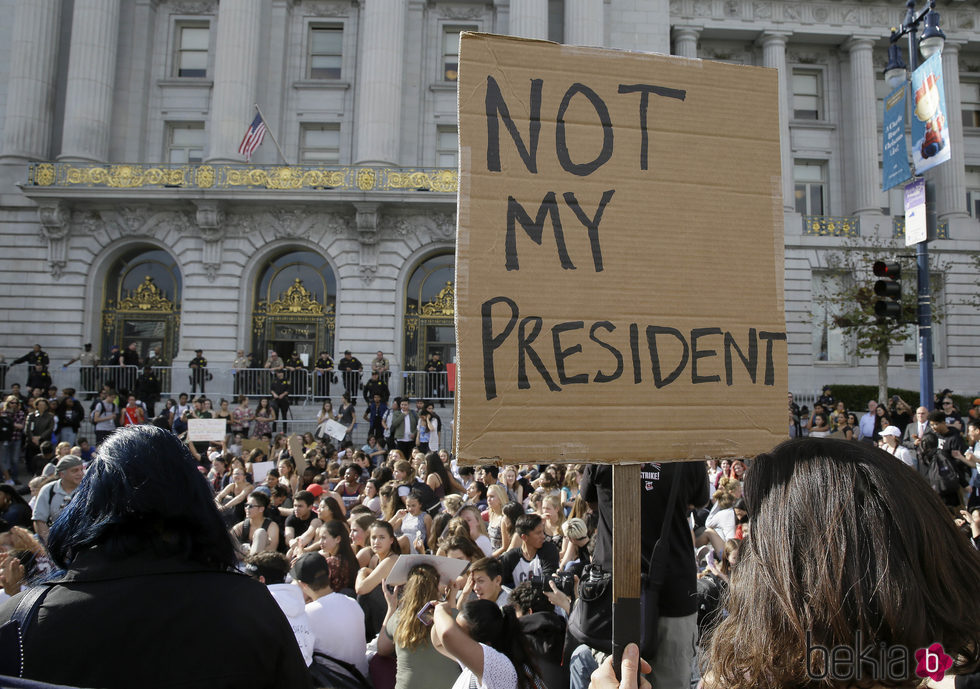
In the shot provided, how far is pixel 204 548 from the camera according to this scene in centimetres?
191

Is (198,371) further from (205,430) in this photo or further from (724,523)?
(724,523)

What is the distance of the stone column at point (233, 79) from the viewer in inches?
1135

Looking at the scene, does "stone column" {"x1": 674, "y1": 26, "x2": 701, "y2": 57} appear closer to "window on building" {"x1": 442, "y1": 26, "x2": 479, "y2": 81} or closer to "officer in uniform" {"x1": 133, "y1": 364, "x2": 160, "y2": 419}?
"window on building" {"x1": 442, "y1": 26, "x2": 479, "y2": 81}

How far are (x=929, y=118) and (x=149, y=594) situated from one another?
38.8 feet

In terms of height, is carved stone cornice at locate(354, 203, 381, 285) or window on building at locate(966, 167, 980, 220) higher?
window on building at locate(966, 167, 980, 220)

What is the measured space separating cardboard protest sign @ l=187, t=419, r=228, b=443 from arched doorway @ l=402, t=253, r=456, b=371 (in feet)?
40.9

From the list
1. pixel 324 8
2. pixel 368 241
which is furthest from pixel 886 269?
pixel 324 8

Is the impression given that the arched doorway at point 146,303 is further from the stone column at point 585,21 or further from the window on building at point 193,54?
the stone column at point 585,21

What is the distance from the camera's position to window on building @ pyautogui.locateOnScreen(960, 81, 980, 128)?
34.6m

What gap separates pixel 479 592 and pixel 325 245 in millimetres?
25012

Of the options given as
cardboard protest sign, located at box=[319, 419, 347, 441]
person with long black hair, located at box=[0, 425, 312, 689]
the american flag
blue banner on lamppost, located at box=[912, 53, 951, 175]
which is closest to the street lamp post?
blue banner on lamppost, located at box=[912, 53, 951, 175]

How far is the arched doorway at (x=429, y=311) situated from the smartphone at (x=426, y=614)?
24.6m

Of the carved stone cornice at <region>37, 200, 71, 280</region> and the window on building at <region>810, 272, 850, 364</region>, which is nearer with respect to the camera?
the carved stone cornice at <region>37, 200, 71, 280</region>

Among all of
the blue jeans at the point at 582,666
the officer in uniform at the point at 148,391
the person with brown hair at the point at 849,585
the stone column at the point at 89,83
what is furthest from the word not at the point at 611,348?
the stone column at the point at 89,83
